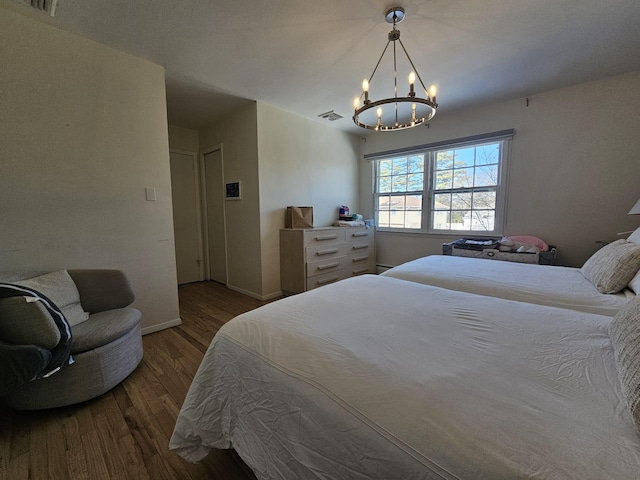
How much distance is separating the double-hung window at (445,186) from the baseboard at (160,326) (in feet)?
10.5

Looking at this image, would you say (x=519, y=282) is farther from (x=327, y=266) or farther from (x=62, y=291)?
(x=62, y=291)

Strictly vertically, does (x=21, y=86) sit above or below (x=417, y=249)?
above

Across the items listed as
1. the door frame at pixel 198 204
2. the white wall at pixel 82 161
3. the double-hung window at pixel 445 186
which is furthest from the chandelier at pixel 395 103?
the door frame at pixel 198 204

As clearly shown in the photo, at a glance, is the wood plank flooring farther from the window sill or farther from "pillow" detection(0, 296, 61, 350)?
the window sill

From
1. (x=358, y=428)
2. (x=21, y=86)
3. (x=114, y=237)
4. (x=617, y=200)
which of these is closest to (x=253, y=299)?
(x=114, y=237)

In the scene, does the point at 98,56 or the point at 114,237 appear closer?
the point at 98,56

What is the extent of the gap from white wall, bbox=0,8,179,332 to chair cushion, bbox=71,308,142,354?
55 centimetres

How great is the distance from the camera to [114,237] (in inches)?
86.7

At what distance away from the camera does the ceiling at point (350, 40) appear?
168 centimetres

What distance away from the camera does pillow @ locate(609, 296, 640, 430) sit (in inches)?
23.5

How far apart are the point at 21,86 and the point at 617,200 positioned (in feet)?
16.7

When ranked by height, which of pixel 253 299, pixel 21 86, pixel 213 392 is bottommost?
pixel 253 299

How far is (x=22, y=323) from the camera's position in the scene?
131 cm

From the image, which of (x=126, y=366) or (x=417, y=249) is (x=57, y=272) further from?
(x=417, y=249)
